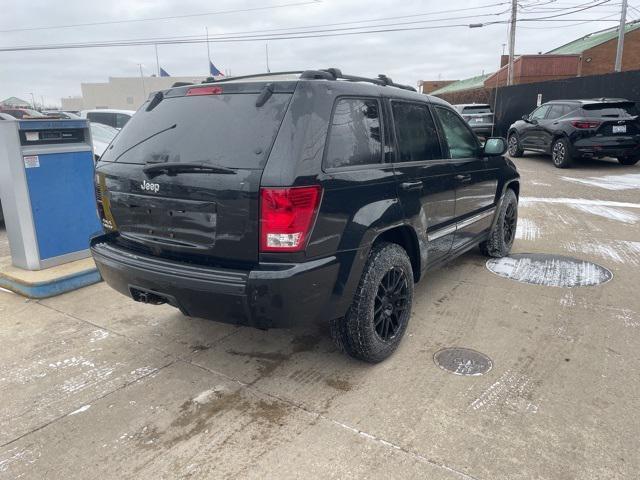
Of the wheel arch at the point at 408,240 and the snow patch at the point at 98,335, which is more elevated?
the wheel arch at the point at 408,240

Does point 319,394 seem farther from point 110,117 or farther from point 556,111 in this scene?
point 556,111

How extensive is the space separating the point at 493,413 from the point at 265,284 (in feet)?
4.89

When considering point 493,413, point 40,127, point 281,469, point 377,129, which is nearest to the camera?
point 281,469

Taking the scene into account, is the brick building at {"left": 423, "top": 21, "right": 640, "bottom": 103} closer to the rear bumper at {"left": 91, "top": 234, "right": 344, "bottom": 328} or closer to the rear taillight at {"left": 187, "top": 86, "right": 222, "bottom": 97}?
the rear taillight at {"left": 187, "top": 86, "right": 222, "bottom": 97}

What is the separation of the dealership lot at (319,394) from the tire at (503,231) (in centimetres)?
95

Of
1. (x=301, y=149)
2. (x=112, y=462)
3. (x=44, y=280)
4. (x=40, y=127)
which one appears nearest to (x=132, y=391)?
(x=112, y=462)

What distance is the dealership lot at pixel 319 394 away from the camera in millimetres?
2416

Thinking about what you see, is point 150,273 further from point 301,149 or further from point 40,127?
point 40,127

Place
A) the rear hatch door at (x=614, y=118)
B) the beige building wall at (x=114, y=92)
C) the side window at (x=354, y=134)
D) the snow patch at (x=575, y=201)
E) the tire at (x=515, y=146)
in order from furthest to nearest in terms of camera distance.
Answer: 1. the beige building wall at (x=114, y=92)
2. the tire at (x=515, y=146)
3. the rear hatch door at (x=614, y=118)
4. the snow patch at (x=575, y=201)
5. the side window at (x=354, y=134)

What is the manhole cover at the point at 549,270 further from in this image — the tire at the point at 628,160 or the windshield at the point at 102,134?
the tire at the point at 628,160

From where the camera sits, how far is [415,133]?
3721mm

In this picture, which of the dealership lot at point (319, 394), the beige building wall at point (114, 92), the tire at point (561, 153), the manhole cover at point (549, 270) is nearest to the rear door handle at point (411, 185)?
the dealership lot at point (319, 394)

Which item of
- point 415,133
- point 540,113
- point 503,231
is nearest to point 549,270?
point 503,231

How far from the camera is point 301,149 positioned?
2588 millimetres
